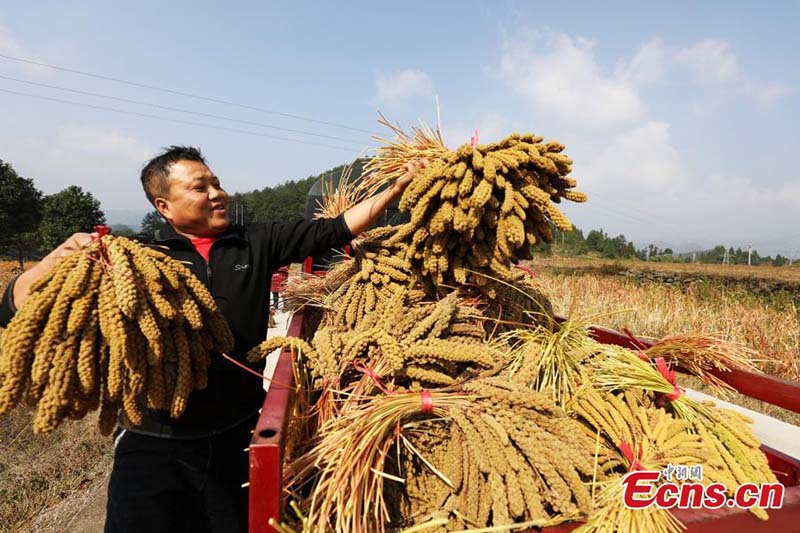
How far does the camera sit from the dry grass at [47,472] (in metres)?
2.97

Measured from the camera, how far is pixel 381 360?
5.58 feet

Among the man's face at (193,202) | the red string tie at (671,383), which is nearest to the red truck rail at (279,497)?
the red string tie at (671,383)

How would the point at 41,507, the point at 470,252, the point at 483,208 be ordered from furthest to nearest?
the point at 41,507 → the point at 470,252 → the point at 483,208

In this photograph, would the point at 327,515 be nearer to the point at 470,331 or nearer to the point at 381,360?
the point at 381,360

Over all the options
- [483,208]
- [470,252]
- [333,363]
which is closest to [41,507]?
[333,363]

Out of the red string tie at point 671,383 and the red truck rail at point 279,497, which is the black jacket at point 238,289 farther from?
the red string tie at point 671,383

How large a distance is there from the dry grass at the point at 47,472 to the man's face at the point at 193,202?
95.1 inches

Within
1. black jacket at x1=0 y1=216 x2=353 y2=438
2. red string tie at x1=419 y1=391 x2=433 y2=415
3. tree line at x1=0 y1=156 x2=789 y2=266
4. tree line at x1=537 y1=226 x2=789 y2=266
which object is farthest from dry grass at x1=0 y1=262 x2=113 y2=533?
tree line at x1=537 y1=226 x2=789 y2=266

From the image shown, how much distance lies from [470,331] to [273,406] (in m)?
1.06

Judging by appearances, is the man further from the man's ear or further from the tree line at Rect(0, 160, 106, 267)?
the tree line at Rect(0, 160, 106, 267)

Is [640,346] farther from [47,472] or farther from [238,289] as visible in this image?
[47,472]

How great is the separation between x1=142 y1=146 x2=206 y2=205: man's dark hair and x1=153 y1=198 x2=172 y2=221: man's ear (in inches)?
0.9

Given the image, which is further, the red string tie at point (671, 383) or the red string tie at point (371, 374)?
the red string tie at point (671, 383)

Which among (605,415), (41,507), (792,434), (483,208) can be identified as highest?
(483,208)
